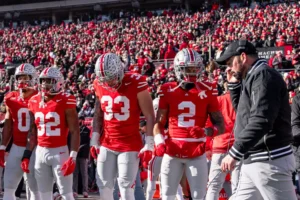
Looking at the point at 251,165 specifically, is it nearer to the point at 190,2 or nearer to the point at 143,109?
the point at 143,109

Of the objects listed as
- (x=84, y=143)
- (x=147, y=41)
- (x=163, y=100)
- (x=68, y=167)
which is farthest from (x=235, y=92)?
(x=147, y=41)

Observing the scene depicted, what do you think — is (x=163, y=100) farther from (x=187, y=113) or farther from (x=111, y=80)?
(x=111, y=80)

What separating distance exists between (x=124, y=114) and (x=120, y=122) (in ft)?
0.28

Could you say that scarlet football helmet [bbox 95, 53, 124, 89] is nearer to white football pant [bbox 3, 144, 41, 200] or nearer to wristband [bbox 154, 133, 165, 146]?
wristband [bbox 154, 133, 165, 146]

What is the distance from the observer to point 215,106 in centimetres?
555

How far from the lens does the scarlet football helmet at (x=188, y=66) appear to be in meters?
5.52

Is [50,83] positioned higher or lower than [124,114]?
higher

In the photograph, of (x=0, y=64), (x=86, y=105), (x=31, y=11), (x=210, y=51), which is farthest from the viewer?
(x=31, y=11)

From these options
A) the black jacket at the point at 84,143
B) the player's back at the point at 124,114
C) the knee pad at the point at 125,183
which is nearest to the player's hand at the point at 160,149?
the player's back at the point at 124,114

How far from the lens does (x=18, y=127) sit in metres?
6.30

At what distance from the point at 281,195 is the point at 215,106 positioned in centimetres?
179

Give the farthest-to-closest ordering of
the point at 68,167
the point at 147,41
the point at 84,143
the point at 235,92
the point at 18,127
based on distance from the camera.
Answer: the point at 147,41
the point at 84,143
the point at 18,127
the point at 68,167
the point at 235,92

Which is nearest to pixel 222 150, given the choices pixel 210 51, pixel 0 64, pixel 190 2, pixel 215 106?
pixel 215 106

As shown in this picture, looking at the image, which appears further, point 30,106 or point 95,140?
point 30,106
